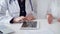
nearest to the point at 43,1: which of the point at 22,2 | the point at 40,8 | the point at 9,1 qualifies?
the point at 40,8

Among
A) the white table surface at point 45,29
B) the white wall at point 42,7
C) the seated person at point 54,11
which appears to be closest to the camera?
the white table surface at point 45,29

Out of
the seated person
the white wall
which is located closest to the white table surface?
the seated person

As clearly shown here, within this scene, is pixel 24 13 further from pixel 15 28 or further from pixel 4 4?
pixel 15 28

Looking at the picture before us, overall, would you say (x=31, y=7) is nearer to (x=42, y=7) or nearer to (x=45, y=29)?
(x=42, y=7)

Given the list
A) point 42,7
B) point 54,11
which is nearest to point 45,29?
point 54,11

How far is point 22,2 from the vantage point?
5.21ft

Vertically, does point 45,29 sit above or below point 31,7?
below

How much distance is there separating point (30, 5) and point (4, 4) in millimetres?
381

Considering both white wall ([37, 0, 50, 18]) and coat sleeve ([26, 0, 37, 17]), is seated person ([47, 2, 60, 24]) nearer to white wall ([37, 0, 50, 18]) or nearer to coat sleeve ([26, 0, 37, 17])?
white wall ([37, 0, 50, 18])

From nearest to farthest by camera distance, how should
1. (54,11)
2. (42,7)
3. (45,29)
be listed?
(45,29) < (54,11) < (42,7)

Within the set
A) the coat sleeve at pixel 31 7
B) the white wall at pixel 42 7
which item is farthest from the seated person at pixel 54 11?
the coat sleeve at pixel 31 7

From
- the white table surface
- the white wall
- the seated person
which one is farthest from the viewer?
the white wall

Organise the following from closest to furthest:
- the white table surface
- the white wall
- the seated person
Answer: the white table surface → the seated person → the white wall

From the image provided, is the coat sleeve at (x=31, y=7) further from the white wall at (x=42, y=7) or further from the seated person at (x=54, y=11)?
the seated person at (x=54, y=11)
